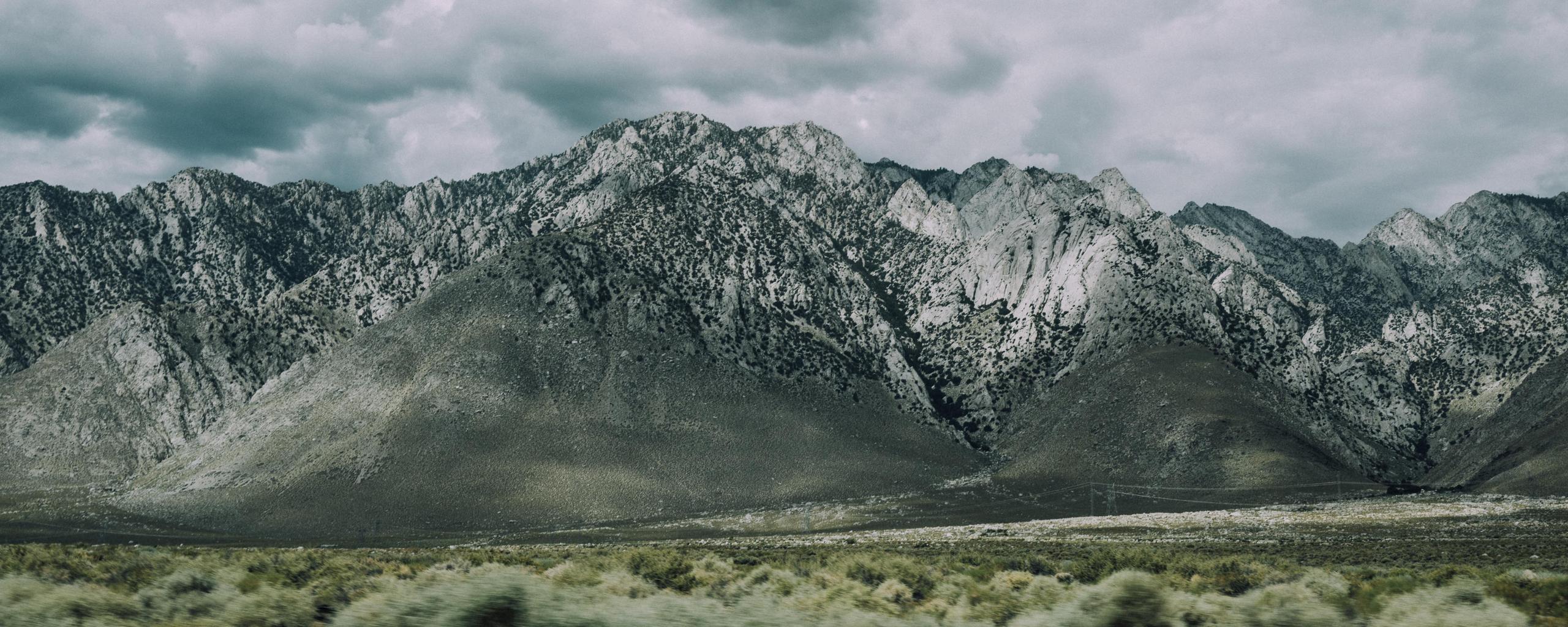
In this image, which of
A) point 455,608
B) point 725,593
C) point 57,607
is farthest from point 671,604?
point 57,607

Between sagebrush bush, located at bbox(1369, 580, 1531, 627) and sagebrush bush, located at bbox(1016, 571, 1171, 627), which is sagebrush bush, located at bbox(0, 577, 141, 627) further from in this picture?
sagebrush bush, located at bbox(1369, 580, 1531, 627)

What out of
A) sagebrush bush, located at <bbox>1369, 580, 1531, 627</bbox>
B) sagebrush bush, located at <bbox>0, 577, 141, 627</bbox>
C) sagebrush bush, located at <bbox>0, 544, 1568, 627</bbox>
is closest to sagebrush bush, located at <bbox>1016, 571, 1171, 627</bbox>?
sagebrush bush, located at <bbox>0, 544, 1568, 627</bbox>

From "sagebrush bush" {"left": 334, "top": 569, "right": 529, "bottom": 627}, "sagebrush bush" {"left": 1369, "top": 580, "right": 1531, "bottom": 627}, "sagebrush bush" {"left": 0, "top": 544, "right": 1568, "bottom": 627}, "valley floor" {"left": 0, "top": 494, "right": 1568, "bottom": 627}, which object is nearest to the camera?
"sagebrush bush" {"left": 334, "top": 569, "right": 529, "bottom": 627}

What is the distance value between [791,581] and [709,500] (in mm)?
147878

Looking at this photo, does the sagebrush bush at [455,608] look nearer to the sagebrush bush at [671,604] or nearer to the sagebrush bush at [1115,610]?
the sagebrush bush at [671,604]

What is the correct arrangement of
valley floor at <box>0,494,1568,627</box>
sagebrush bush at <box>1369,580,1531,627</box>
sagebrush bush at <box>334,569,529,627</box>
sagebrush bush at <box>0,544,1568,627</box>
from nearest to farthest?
1. sagebrush bush at <box>334,569,529,627</box>
2. sagebrush bush at <box>0,544,1568,627</box>
3. valley floor at <box>0,494,1568,627</box>
4. sagebrush bush at <box>1369,580,1531,627</box>

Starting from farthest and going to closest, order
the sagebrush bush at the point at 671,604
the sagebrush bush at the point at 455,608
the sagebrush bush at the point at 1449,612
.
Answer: the sagebrush bush at the point at 1449,612 → the sagebrush bush at the point at 671,604 → the sagebrush bush at the point at 455,608

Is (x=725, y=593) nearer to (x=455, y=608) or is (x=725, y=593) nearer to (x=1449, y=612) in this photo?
(x=455, y=608)

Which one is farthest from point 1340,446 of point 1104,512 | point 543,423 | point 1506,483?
point 543,423

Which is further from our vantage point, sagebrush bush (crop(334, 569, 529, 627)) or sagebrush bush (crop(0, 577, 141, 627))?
sagebrush bush (crop(0, 577, 141, 627))

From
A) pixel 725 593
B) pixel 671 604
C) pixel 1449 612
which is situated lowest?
pixel 725 593

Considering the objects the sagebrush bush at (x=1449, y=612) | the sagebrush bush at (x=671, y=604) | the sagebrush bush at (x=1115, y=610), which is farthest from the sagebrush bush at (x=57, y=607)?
the sagebrush bush at (x=1449, y=612)

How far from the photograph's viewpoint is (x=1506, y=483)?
147125 millimetres

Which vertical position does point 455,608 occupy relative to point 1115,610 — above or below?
above
